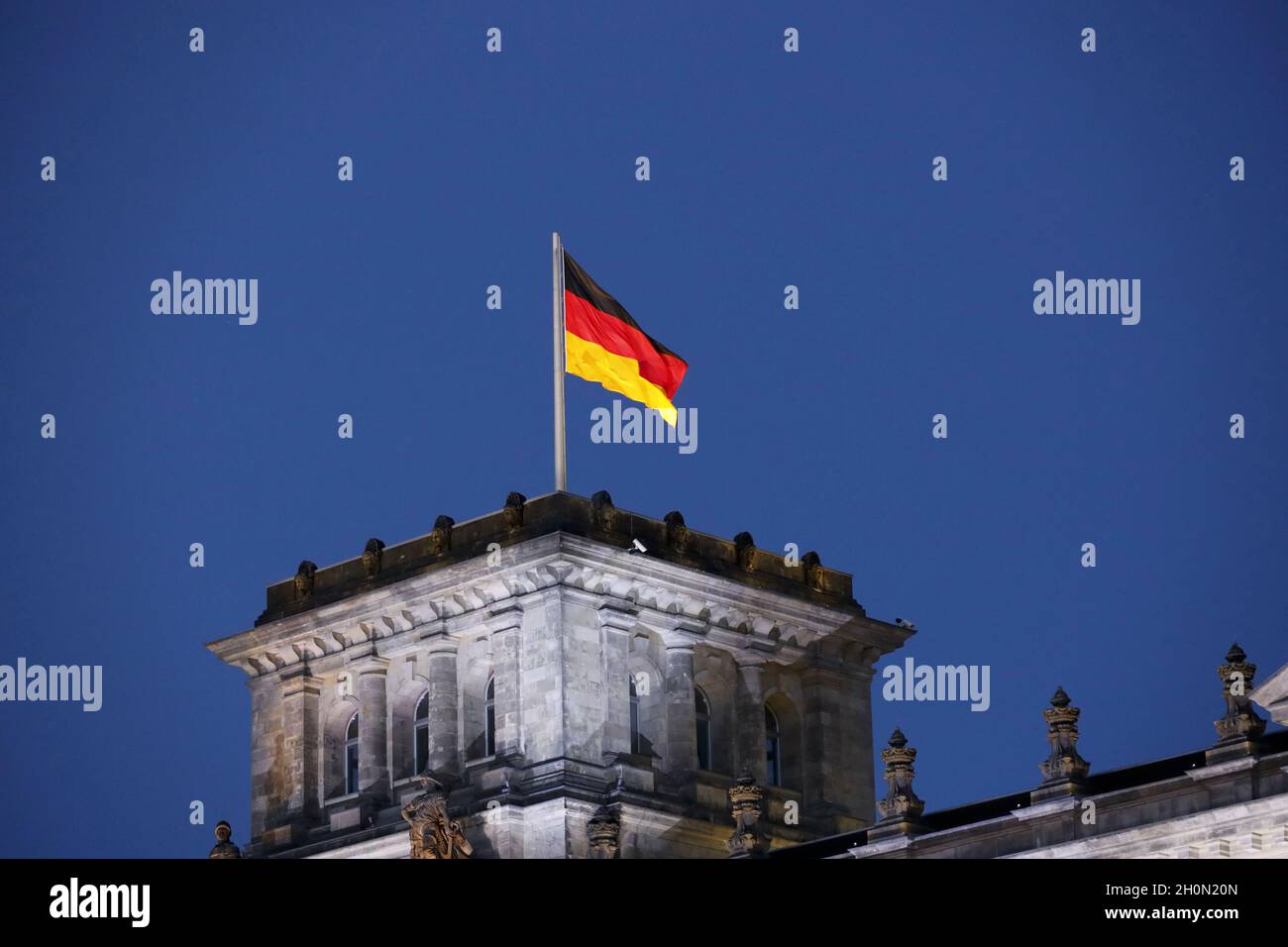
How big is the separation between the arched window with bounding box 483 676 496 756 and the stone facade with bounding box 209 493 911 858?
6 centimetres

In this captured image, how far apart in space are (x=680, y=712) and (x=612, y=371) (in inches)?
392

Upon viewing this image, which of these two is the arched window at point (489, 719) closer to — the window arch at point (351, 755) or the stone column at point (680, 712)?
the stone column at point (680, 712)

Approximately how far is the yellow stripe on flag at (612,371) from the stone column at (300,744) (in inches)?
475

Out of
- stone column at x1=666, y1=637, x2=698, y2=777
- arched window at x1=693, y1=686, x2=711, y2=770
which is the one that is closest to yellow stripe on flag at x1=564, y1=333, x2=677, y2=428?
stone column at x1=666, y1=637, x2=698, y2=777

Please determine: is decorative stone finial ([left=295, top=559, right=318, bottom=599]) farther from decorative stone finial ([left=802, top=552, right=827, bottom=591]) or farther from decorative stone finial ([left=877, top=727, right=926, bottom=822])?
decorative stone finial ([left=877, top=727, right=926, bottom=822])

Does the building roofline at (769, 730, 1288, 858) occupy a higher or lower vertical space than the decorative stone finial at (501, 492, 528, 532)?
lower

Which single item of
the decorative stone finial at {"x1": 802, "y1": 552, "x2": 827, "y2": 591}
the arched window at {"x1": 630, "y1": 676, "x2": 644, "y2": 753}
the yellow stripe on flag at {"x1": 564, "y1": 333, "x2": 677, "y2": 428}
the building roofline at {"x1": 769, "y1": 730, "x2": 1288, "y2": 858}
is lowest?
the building roofline at {"x1": 769, "y1": 730, "x2": 1288, "y2": 858}

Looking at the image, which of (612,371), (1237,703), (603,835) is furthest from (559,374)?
(1237,703)

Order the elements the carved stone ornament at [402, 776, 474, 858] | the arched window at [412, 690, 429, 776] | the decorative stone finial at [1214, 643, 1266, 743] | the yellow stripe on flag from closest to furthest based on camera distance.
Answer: the decorative stone finial at [1214, 643, 1266, 743], the carved stone ornament at [402, 776, 474, 858], the arched window at [412, 690, 429, 776], the yellow stripe on flag

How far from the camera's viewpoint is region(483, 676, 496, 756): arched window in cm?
10800

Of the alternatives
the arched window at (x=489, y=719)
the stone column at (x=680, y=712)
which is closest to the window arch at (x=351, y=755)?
the arched window at (x=489, y=719)
